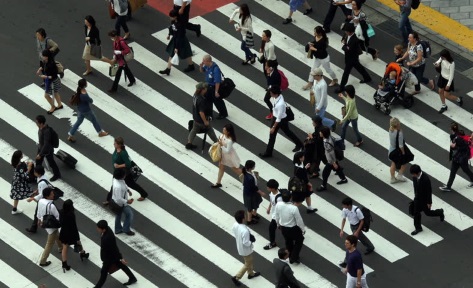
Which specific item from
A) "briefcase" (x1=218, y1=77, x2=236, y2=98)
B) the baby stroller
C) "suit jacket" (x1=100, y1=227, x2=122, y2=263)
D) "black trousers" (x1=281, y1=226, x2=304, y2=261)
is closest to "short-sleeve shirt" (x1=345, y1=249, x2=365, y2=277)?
"black trousers" (x1=281, y1=226, x2=304, y2=261)

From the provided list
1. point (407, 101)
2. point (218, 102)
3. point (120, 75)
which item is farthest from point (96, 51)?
point (407, 101)

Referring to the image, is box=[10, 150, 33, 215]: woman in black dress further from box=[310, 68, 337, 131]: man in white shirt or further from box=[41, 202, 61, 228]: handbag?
box=[310, 68, 337, 131]: man in white shirt

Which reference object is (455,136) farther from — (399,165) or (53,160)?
(53,160)

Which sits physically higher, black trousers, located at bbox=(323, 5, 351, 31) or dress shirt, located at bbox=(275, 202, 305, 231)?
black trousers, located at bbox=(323, 5, 351, 31)

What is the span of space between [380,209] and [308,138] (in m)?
2.20

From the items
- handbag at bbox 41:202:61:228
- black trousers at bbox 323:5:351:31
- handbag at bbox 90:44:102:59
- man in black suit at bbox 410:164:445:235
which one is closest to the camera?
handbag at bbox 41:202:61:228

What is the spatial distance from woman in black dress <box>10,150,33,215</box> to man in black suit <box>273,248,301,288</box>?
606 cm

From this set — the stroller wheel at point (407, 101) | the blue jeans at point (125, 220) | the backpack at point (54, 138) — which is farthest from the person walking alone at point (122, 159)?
the stroller wheel at point (407, 101)

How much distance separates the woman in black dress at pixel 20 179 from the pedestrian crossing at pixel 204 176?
0.70 metres

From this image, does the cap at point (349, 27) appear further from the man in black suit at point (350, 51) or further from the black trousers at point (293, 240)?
the black trousers at point (293, 240)

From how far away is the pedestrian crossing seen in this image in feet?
96.3

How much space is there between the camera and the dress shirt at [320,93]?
32.0m

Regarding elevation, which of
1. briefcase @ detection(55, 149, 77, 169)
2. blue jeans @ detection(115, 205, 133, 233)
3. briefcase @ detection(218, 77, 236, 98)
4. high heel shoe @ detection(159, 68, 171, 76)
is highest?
briefcase @ detection(218, 77, 236, 98)

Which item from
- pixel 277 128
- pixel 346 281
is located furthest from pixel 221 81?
pixel 346 281
